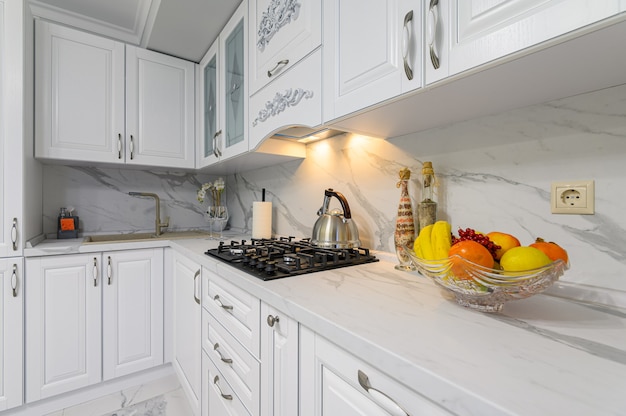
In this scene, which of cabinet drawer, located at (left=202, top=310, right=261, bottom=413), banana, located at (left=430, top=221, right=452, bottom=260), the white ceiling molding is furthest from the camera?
the white ceiling molding

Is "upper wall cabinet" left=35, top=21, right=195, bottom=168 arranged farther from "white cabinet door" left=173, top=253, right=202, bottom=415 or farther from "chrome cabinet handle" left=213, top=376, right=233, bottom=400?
"chrome cabinet handle" left=213, top=376, right=233, bottom=400

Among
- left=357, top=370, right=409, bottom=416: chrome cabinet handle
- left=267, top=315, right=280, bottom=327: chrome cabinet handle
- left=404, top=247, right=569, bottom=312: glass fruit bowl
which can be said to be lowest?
left=357, top=370, right=409, bottom=416: chrome cabinet handle

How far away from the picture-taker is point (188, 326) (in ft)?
5.02

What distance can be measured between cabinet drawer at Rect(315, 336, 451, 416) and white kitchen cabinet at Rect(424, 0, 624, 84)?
630mm

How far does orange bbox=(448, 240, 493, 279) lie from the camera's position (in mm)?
573

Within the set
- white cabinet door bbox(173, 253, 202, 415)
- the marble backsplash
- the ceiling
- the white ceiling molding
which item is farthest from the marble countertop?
the white ceiling molding

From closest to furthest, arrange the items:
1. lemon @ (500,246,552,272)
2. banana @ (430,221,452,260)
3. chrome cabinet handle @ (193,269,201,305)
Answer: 1. lemon @ (500,246,552,272)
2. banana @ (430,221,452,260)
3. chrome cabinet handle @ (193,269,201,305)

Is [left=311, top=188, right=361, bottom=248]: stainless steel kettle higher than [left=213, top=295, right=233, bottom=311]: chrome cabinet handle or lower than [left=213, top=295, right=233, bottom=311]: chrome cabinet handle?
higher

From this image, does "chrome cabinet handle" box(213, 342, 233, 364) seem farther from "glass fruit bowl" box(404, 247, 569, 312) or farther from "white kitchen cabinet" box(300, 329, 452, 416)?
"glass fruit bowl" box(404, 247, 569, 312)

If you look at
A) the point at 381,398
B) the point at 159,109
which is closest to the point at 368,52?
the point at 381,398

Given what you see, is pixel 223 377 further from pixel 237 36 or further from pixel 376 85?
pixel 237 36

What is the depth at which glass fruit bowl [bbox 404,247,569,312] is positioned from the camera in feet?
1.76
